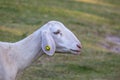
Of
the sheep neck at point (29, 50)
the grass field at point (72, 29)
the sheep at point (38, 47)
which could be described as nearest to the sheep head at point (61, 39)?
the sheep at point (38, 47)

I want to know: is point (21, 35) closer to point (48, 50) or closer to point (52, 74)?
point (52, 74)

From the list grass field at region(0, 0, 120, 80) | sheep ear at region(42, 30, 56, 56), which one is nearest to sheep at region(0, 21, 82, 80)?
sheep ear at region(42, 30, 56, 56)

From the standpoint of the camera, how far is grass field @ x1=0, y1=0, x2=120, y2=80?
Answer: 1195cm

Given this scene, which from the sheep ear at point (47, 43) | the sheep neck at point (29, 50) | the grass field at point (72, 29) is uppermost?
the sheep ear at point (47, 43)

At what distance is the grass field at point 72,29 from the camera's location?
12.0 meters

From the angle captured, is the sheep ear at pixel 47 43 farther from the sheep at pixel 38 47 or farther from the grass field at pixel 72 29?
the grass field at pixel 72 29

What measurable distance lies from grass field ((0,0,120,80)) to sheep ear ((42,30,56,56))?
637 millimetres

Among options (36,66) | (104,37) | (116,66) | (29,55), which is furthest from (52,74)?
(104,37)

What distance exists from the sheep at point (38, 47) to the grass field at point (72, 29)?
30cm

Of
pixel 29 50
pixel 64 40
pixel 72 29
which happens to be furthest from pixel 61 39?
pixel 72 29

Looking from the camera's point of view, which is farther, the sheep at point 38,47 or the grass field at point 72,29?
the grass field at point 72,29

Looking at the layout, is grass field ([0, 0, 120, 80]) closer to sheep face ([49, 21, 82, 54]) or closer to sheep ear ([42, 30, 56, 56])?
sheep ear ([42, 30, 56, 56])

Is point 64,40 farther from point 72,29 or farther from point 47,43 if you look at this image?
point 72,29

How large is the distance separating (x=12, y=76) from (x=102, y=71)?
483 centimetres
